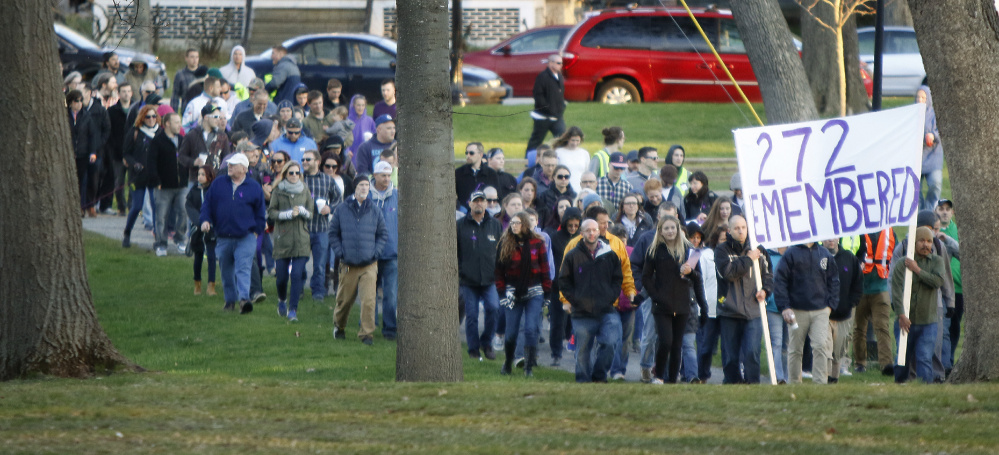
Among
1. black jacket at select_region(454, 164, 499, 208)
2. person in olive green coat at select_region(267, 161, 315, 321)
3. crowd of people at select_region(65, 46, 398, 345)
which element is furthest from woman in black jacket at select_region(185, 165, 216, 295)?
black jacket at select_region(454, 164, 499, 208)

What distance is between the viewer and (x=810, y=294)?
11.6 metres

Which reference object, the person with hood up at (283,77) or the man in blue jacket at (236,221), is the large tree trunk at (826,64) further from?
the man in blue jacket at (236,221)

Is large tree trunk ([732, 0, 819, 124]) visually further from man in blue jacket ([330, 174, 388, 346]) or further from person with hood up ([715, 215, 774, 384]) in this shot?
man in blue jacket ([330, 174, 388, 346])

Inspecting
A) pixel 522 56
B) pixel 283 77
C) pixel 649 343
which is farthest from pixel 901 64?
pixel 649 343

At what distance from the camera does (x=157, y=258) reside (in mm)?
16844

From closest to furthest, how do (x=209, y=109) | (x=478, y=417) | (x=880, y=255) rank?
(x=478, y=417)
(x=880, y=255)
(x=209, y=109)

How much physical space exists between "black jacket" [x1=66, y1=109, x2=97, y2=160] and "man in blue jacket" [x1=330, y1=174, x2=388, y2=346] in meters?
6.93

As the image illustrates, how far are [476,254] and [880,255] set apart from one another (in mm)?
4085

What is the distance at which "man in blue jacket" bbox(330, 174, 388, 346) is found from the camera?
43.5 ft

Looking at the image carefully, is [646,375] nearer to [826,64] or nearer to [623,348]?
[623,348]

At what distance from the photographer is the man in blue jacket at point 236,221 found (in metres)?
14.0

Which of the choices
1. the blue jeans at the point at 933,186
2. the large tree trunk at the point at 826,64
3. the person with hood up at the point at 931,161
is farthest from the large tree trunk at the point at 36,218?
the large tree trunk at the point at 826,64

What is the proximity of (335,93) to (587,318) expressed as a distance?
891 centimetres

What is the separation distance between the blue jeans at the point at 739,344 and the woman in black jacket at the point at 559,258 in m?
1.93
